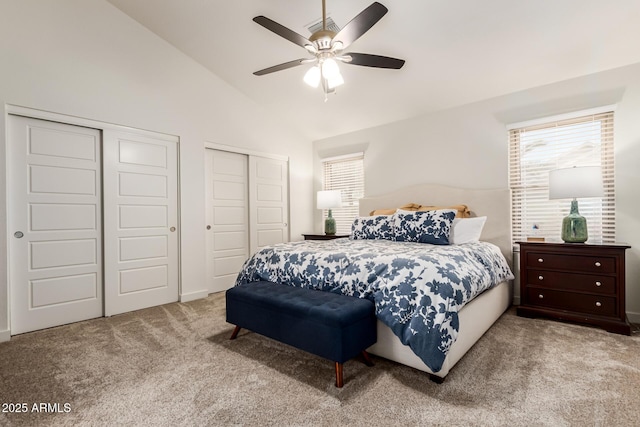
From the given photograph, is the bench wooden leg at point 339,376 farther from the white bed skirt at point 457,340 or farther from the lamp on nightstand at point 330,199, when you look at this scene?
the lamp on nightstand at point 330,199

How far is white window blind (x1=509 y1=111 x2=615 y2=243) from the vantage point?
9.97 feet

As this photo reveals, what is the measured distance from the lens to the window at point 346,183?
5.00 meters

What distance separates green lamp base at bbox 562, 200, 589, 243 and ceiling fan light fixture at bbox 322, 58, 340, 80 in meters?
2.47

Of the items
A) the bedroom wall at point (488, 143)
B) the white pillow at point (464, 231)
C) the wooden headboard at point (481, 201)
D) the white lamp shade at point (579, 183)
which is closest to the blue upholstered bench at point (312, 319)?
the white pillow at point (464, 231)

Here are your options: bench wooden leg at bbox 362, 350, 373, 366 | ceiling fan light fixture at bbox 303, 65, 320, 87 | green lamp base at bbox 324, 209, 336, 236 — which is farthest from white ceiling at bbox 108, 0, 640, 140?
bench wooden leg at bbox 362, 350, 373, 366

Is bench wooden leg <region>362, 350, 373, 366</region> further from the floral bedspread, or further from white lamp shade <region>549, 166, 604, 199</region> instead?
white lamp shade <region>549, 166, 604, 199</region>

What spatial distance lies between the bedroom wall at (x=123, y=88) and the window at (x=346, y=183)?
1.11 metres

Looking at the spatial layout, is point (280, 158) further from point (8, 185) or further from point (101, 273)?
point (8, 185)

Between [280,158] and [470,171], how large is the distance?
275 centimetres

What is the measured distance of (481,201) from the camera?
365 centimetres

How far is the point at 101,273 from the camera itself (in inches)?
130

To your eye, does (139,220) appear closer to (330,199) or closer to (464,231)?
(330,199)

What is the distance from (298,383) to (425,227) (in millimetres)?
1942

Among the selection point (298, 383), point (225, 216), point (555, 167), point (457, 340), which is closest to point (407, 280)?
point (457, 340)
